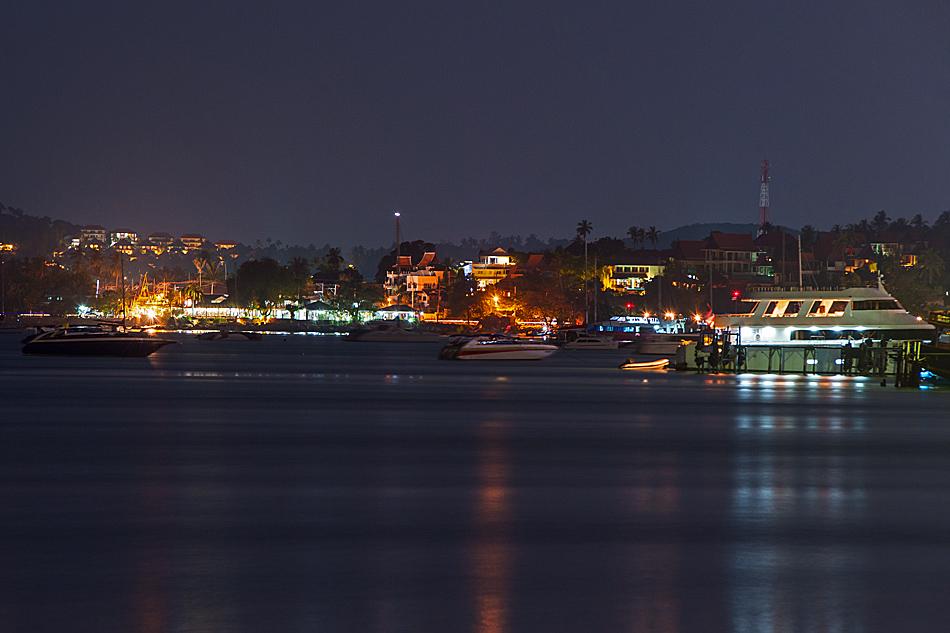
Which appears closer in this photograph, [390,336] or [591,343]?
[591,343]

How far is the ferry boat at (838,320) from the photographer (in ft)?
183

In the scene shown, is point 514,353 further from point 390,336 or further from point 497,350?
point 390,336

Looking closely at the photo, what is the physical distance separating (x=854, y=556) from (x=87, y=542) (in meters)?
7.97

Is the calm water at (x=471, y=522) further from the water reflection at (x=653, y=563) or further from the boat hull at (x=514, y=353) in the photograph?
the boat hull at (x=514, y=353)

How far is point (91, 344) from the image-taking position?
77.3 m

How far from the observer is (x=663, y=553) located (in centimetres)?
1128

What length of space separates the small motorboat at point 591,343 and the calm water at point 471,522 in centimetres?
7734

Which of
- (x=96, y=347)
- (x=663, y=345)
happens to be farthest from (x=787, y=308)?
(x=96, y=347)

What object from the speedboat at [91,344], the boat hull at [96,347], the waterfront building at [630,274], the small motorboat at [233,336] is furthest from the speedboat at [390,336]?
the boat hull at [96,347]

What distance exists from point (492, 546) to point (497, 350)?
218 feet

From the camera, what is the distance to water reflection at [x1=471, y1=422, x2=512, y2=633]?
344 inches

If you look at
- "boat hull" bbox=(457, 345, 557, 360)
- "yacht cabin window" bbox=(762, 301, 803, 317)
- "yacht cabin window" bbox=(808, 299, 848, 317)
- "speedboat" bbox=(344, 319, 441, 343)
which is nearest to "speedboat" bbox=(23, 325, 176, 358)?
"boat hull" bbox=(457, 345, 557, 360)

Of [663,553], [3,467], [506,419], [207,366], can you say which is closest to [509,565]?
[663,553]

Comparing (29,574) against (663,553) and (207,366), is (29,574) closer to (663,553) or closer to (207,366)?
(663,553)
